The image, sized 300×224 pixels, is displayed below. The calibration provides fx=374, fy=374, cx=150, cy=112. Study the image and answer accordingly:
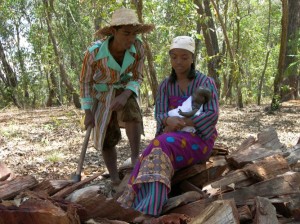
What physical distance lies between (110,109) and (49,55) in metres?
10.2

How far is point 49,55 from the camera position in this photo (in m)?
13.0

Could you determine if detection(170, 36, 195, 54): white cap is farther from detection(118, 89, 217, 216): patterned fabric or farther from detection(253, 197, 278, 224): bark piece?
detection(253, 197, 278, 224): bark piece

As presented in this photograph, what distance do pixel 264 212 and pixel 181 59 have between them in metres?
1.41

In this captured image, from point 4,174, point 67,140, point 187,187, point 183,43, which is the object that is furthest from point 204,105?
Result: point 67,140

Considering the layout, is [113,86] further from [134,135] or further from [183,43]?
[183,43]

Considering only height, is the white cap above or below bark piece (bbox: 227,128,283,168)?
above

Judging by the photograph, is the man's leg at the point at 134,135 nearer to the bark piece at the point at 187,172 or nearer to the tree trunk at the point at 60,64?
the bark piece at the point at 187,172

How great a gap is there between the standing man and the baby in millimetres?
646

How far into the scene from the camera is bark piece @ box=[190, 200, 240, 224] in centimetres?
205

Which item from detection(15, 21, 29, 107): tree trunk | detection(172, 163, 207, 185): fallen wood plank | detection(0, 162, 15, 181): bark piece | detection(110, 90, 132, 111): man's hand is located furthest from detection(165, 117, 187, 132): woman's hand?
detection(15, 21, 29, 107): tree trunk

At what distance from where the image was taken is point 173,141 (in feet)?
9.40

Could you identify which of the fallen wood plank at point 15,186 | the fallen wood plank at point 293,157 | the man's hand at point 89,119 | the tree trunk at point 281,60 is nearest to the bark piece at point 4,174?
the fallen wood plank at point 15,186

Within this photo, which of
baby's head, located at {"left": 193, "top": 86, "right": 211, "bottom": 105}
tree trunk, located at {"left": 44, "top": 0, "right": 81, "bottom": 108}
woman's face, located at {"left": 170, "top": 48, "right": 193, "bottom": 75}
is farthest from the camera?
tree trunk, located at {"left": 44, "top": 0, "right": 81, "bottom": 108}

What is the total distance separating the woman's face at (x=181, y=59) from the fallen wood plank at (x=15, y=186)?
5.06ft
